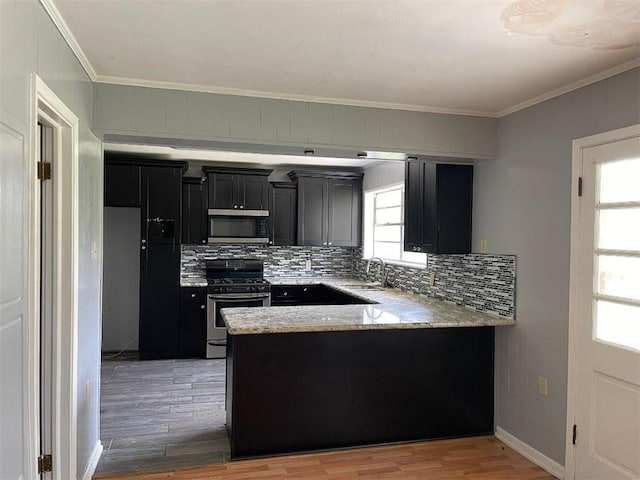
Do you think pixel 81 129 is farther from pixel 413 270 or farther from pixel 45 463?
pixel 413 270

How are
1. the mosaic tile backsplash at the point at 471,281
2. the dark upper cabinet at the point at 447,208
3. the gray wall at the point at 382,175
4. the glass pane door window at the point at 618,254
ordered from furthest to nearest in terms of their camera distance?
the gray wall at the point at 382,175 → the dark upper cabinet at the point at 447,208 → the mosaic tile backsplash at the point at 471,281 → the glass pane door window at the point at 618,254

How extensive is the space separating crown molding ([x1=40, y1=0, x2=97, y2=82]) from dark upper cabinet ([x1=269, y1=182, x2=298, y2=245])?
349cm

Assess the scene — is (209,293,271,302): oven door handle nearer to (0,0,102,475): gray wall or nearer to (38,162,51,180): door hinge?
(0,0,102,475): gray wall

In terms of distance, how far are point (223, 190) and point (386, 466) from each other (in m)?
3.83

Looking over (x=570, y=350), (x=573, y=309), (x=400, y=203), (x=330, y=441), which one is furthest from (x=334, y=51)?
(x=400, y=203)

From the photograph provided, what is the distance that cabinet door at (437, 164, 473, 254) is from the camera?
3.74 m

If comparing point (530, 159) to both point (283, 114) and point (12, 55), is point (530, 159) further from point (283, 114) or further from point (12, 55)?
point (12, 55)

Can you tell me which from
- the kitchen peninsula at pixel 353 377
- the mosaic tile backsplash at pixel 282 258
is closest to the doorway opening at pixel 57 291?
the kitchen peninsula at pixel 353 377

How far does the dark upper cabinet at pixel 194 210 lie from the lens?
5.74 meters

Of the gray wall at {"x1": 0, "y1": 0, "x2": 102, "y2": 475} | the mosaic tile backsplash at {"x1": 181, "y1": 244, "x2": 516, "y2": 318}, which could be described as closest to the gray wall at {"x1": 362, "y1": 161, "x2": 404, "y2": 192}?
the mosaic tile backsplash at {"x1": 181, "y1": 244, "x2": 516, "y2": 318}

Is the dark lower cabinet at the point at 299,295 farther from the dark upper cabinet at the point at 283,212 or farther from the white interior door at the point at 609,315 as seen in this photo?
the white interior door at the point at 609,315

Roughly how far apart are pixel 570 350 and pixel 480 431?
3.41ft

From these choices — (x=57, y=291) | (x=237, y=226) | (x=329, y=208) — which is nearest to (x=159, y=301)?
(x=237, y=226)

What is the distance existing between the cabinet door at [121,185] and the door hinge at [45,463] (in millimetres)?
3436
